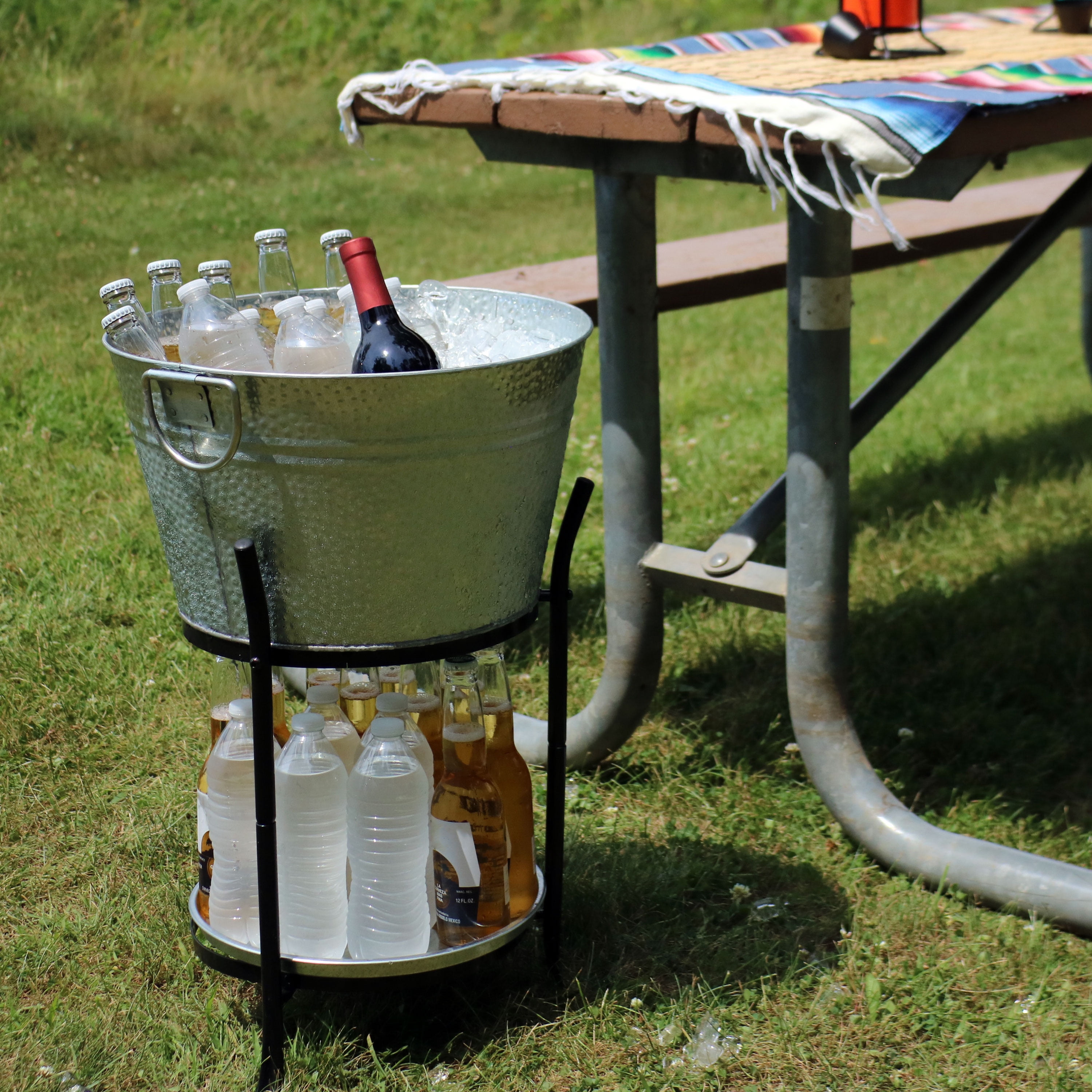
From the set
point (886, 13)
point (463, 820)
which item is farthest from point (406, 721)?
point (886, 13)

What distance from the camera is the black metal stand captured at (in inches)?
61.7

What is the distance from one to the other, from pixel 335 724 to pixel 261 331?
0.54 metres

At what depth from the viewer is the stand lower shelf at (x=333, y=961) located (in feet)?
5.53

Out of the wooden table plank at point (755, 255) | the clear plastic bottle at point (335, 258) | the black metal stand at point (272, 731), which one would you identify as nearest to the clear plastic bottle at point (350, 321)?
the clear plastic bottle at point (335, 258)

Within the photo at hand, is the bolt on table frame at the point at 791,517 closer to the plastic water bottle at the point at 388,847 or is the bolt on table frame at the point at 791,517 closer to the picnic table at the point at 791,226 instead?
the picnic table at the point at 791,226

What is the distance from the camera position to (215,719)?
1844 millimetres

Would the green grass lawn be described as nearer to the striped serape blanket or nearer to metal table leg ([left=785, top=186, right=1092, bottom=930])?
metal table leg ([left=785, top=186, right=1092, bottom=930])

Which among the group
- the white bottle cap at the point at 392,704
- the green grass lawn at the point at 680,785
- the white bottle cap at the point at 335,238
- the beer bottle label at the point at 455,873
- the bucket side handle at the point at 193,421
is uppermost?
the white bottle cap at the point at 335,238

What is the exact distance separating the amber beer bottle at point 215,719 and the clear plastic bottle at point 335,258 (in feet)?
1.82

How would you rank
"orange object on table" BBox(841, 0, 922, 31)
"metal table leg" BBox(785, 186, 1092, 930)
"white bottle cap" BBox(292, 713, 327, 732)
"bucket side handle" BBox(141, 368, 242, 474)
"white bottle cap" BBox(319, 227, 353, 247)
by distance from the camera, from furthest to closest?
1. "orange object on table" BBox(841, 0, 922, 31)
2. "metal table leg" BBox(785, 186, 1092, 930)
3. "white bottle cap" BBox(319, 227, 353, 247)
4. "white bottle cap" BBox(292, 713, 327, 732)
5. "bucket side handle" BBox(141, 368, 242, 474)

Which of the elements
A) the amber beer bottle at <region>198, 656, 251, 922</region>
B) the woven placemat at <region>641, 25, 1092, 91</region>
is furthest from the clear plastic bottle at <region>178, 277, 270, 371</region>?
the woven placemat at <region>641, 25, 1092, 91</region>

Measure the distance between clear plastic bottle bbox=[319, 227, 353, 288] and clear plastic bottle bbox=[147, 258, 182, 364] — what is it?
205mm

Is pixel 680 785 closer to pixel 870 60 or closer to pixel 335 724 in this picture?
pixel 335 724

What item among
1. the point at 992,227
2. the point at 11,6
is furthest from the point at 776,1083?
the point at 11,6
